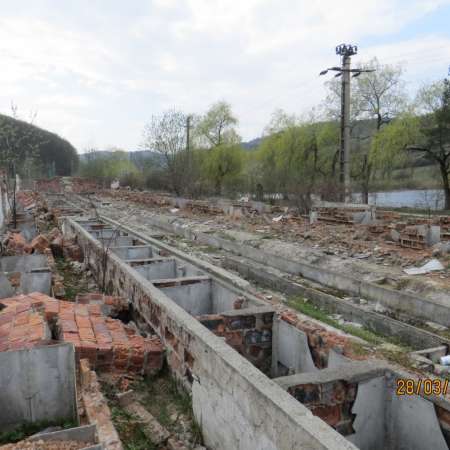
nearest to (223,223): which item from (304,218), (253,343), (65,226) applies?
(304,218)

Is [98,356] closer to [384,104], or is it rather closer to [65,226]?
[65,226]

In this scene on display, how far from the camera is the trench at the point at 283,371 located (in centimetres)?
386

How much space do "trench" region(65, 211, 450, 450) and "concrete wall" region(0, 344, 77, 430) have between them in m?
1.24

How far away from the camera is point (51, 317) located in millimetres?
5918

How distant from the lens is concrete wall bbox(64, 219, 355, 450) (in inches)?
120

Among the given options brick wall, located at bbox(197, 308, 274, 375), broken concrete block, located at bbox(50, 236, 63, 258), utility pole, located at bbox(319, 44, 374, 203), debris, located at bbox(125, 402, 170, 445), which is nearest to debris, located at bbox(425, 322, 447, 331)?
brick wall, located at bbox(197, 308, 274, 375)

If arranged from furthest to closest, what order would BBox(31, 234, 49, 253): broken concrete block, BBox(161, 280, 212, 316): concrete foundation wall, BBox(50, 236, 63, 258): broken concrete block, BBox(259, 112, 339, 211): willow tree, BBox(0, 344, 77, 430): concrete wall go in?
BBox(259, 112, 339, 211): willow tree, BBox(50, 236, 63, 258): broken concrete block, BBox(31, 234, 49, 253): broken concrete block, BBox(161, 280, 212, 316): concrete foundation wall, BBox(0, 344, 77, 430): concrete wall

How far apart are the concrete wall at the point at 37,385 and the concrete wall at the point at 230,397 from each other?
1235 mm

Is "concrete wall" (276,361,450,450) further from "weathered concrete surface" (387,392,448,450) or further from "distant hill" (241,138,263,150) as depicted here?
"distant hill" (241,138,263,150)

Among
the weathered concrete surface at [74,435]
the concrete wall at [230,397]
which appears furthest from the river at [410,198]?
the weathered concrete surface at [74,435]

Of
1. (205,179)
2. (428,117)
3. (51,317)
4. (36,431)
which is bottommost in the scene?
(36,431)

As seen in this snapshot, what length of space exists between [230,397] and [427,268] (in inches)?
317

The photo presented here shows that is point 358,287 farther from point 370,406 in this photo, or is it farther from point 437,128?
point 437,128

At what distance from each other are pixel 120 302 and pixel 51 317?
5.21 ft
